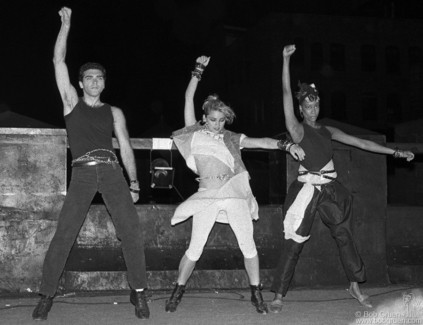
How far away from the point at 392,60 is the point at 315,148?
139ft

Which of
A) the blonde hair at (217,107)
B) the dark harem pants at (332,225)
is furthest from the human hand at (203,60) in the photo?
the dark harem pants at (332,225)

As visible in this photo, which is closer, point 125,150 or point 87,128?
point 87,128

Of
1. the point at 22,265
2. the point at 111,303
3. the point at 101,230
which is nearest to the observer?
the point at 111,303

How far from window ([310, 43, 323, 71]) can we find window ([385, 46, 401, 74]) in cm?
533

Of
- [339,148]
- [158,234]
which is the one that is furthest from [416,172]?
[158,234]

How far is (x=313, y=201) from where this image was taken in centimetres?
626

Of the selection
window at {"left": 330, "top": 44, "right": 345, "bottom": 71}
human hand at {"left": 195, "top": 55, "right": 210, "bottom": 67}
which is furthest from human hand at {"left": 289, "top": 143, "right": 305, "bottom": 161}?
window at {"left": 330, "top": 44, "right": 345, "bottom": 71}

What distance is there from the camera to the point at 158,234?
7129 millimetres

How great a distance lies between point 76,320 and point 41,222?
5.28 feet

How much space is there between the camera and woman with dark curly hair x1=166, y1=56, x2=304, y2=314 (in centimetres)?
590

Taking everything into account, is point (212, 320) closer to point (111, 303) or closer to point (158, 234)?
point (111, 303)

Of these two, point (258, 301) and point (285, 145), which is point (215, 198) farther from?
point (258, 301)

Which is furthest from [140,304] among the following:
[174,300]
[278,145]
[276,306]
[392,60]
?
[392,60]

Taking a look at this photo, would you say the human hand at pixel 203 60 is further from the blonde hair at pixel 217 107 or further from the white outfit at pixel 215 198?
the white outfit at pixel 215 198
